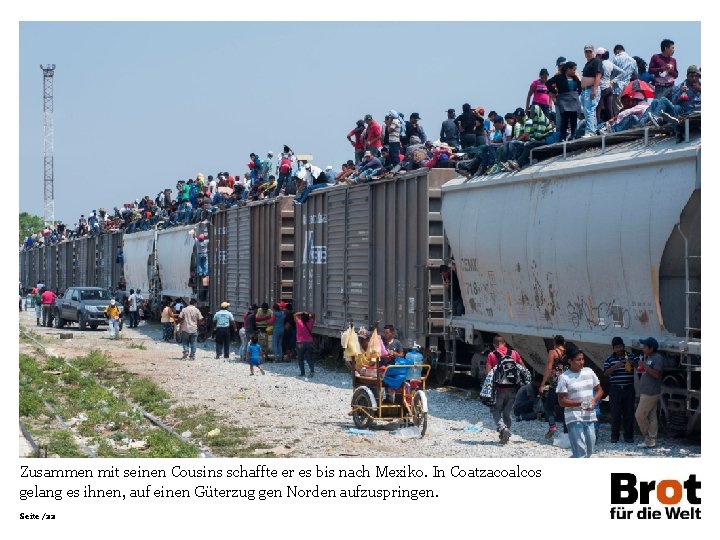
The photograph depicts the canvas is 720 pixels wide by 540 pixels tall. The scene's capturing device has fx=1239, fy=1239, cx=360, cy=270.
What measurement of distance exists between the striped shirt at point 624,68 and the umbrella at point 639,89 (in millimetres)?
747

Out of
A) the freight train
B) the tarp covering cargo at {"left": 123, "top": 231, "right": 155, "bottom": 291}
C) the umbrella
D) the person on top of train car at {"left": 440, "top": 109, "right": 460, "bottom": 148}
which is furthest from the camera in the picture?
the tarp covering cargo at {"left": 123, "top": 231, "right": 155, "bottom": 291}

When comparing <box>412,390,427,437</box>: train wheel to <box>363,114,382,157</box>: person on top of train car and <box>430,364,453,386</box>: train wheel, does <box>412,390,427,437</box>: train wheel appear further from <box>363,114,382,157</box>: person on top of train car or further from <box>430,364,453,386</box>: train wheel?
<box>363,114,382,157</box>: person on top of train car

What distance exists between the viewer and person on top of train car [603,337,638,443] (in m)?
14.3

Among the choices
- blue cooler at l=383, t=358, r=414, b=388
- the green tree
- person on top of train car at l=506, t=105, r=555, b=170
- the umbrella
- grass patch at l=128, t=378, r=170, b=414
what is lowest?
grass patch at l=128, t=378, r=170, b=414

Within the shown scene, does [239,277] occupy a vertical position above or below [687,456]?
above

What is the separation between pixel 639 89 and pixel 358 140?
986cm

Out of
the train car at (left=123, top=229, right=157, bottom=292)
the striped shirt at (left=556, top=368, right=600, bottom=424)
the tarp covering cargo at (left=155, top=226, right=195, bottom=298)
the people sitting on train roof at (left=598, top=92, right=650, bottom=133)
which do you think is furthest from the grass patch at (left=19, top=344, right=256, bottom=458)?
the train car at (left=123, top=229, right=157, bottom=292)

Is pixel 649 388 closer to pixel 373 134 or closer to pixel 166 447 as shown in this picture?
pixel 166 447

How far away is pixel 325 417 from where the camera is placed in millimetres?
17047

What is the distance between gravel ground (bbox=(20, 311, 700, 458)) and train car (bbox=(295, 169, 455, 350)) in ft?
4.10
